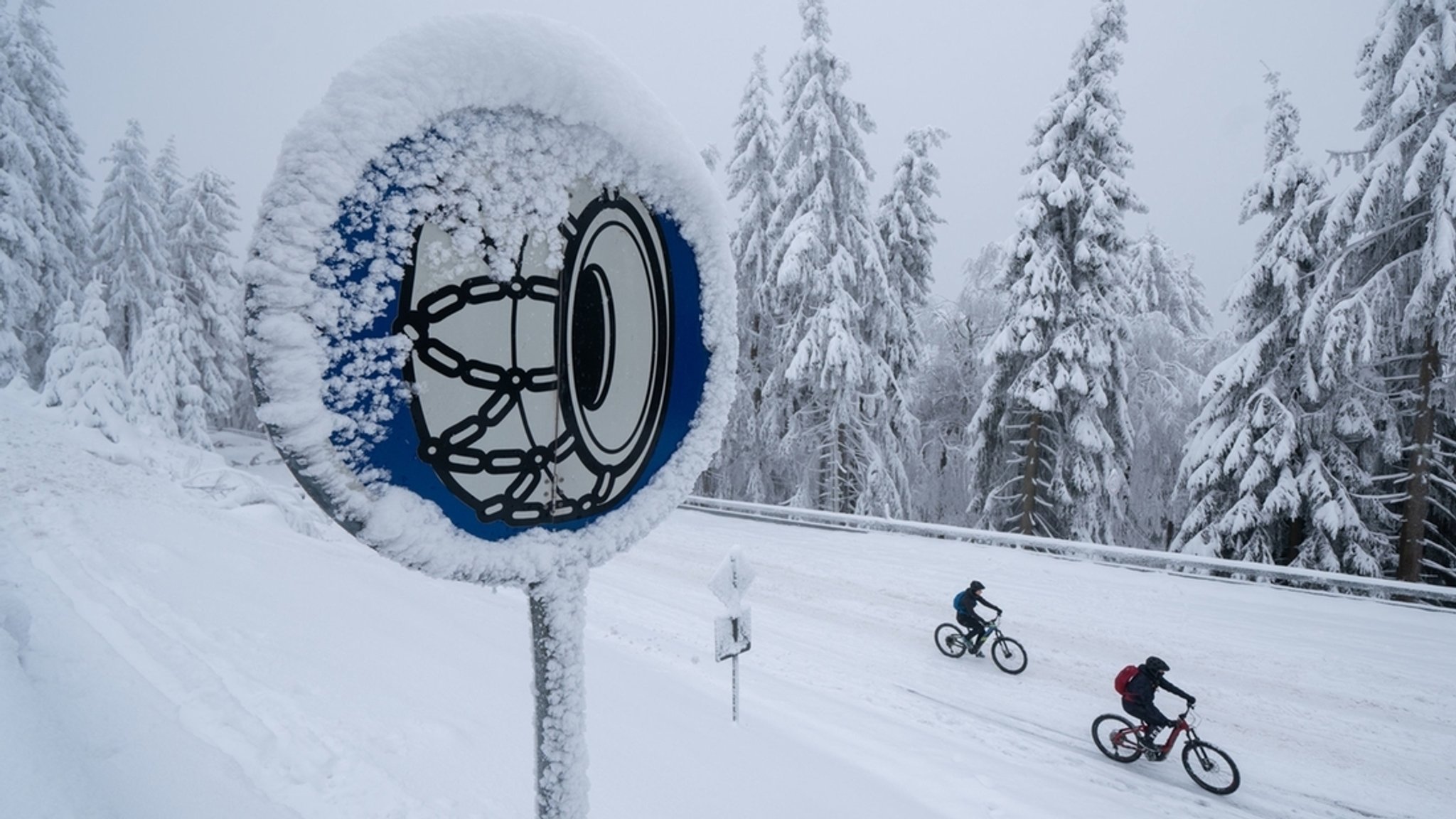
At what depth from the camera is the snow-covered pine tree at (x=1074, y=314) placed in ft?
49.6

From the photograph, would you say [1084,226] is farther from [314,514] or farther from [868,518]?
[314,514]

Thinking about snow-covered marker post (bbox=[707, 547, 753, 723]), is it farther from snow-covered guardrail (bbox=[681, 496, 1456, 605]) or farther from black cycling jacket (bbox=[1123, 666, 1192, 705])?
snow-covered guardrail (bbox=[681, 496, 1456, 605])

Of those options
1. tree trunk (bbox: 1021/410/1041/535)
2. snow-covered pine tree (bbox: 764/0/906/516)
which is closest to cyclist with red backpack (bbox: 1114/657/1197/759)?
tree trunk (bbox: 1021/410/1041/535)

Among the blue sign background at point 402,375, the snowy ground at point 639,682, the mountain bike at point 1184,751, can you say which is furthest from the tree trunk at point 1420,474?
the blue sign background at point 402,375

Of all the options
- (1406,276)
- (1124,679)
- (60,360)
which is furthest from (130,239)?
(1406,276)

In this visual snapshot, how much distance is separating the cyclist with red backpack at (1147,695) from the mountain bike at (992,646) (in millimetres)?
A: 1819

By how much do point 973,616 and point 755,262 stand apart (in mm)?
12877

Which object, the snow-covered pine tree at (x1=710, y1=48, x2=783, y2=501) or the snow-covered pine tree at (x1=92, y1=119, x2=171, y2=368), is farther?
the snow-covered pine tree at (x1=92, y1=119, x2=171, y2=368)

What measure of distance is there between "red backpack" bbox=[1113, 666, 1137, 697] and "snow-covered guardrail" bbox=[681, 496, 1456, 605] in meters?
5.70

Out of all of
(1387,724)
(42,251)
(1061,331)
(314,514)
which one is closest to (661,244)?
(1387,724)

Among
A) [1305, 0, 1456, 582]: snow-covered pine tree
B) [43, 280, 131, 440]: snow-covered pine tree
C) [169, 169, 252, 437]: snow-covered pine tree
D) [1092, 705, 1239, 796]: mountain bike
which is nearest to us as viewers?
[1092, 705, 1239, 796]: mountain bike

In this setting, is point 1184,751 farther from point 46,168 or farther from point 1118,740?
point 46,168

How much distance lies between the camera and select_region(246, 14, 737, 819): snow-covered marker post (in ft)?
2.88

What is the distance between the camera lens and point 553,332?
1.09 meters
